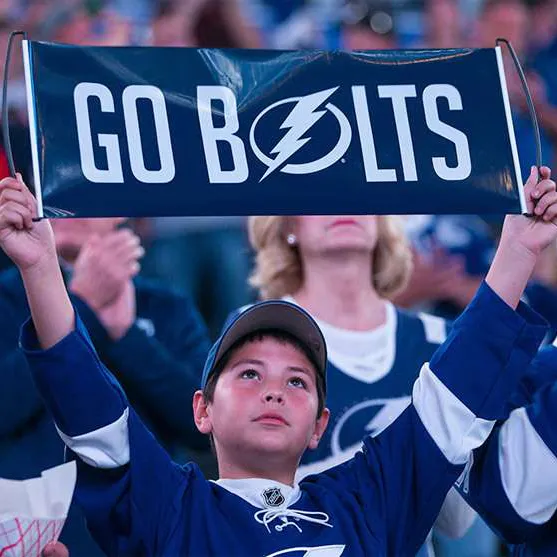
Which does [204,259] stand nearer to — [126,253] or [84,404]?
[126,253]

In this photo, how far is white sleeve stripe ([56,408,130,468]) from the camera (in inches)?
109

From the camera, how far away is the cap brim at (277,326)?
3.08 meters

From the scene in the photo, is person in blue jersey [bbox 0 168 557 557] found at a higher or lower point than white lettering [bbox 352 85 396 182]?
lower

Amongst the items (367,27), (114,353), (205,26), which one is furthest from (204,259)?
(114,353)

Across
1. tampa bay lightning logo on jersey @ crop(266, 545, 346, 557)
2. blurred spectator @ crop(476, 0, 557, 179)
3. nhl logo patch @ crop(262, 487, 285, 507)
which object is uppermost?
blurred spectator @ crop(476, 0, 557, 179)

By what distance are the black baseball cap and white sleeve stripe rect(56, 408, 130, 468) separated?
0.34m

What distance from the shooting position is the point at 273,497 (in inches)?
113

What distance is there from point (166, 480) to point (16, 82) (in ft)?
11.5

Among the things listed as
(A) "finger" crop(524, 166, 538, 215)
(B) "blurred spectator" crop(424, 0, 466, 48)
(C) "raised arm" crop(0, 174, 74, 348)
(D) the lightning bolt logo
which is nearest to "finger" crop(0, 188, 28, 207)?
(C) "raised arm" crop(0, 174, 74, 348)

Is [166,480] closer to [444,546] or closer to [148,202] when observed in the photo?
[148,202]

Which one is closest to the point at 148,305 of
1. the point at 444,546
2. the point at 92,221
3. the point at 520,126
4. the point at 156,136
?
the point at 92,221

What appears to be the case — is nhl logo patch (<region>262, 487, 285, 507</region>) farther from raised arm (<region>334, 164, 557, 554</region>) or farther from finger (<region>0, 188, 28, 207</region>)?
finger (<region>0, 188, 28, 207</region>)

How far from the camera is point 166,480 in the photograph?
9.29 feet

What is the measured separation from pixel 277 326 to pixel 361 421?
83 cm
